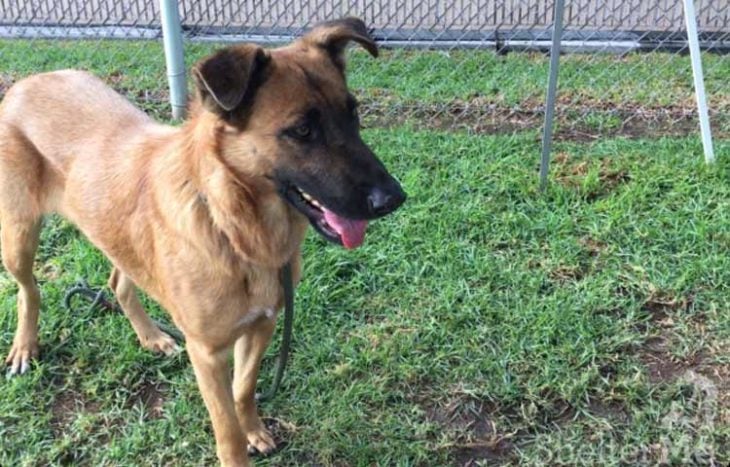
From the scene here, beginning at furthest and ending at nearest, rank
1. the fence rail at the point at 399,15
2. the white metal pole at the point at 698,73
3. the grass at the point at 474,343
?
1. the fence rail at the point at 399,15
2. the white metal pole at the point at 698,73
3. the grass at the point at 474,343

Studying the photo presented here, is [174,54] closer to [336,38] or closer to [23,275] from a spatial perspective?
[23,275]

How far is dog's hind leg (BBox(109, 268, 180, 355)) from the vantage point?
3.51 meters

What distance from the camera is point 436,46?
6.55m

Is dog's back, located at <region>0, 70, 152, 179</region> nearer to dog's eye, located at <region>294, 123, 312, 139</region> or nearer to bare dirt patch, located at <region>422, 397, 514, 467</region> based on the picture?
dog's eye, located at <region>294, 123, 312, 139</region>

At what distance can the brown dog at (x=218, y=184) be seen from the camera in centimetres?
241

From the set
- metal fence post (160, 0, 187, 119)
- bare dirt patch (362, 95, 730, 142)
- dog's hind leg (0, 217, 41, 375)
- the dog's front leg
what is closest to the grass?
dog's hind leg (0, 217, 41, 375)

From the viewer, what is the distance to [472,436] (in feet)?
10.1

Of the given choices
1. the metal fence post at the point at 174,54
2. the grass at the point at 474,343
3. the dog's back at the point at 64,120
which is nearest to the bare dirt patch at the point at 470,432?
the grass at the point at 474,343

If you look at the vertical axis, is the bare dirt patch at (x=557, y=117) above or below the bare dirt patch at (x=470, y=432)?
above

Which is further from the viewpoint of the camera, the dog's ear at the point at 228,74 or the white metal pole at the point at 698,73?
the white metal pole at the point at 698,73

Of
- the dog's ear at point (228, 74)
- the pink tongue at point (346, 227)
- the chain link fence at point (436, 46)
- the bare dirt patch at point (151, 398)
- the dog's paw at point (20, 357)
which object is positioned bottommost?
the bare dirt patch at point (151, 398)

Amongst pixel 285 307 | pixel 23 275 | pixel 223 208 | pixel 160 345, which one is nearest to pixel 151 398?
pixel 160 345

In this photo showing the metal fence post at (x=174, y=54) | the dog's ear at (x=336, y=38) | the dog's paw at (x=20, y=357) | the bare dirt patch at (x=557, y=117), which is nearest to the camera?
the dog's ear at (x=336, y=38)

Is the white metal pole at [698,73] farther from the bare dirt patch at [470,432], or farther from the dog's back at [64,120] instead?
the dog's back at [64,120]
